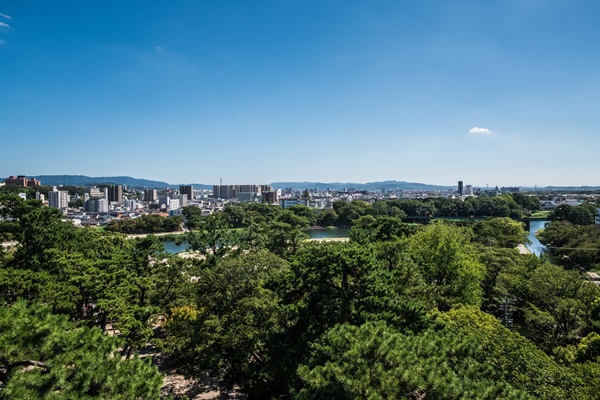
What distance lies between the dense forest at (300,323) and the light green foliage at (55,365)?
0.05ft

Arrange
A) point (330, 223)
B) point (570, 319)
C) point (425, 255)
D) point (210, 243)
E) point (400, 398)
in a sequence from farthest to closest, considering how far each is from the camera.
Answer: point (330, 223), point (210, 243), point (425, 255), point (570, 319), point (400, 398)

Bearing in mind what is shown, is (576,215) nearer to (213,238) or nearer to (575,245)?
(575,245)

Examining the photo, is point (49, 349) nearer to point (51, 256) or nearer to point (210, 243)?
point (51, 256)

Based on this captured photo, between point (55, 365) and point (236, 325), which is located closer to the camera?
point (55, 365)

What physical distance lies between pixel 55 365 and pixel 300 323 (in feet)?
14.0

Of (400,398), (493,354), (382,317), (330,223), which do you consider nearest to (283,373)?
(382,317)

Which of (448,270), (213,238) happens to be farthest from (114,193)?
(448,270)

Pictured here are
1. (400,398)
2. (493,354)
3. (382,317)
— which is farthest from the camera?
(382,317)

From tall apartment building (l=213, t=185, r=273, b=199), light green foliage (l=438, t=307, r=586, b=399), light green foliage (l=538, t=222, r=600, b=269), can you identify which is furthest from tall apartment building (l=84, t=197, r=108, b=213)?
light green foliage (l=438, t=307, r=586, b=399)

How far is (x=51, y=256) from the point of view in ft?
39.2

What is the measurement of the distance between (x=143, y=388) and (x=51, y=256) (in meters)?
10.5

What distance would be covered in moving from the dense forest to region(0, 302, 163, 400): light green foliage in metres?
0.02

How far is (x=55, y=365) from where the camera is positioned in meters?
3.84

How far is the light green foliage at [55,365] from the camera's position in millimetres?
3617
